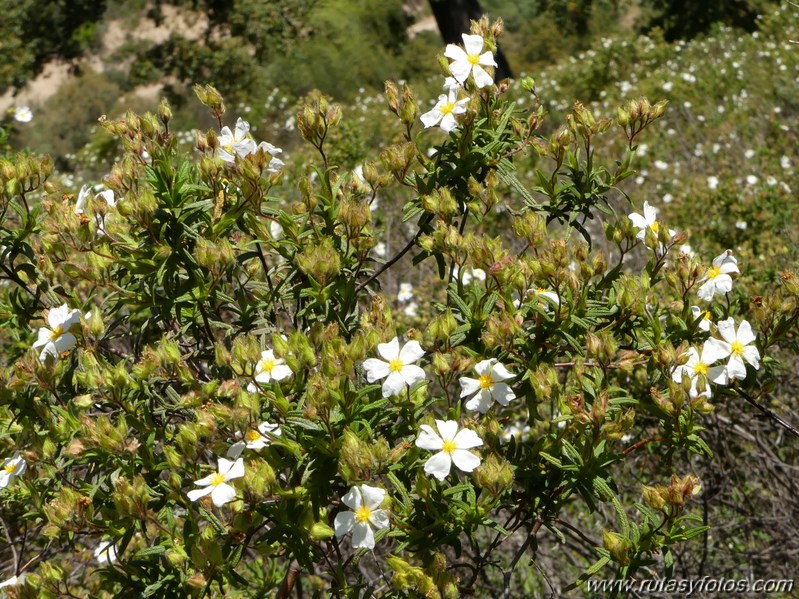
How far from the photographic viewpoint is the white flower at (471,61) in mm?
1855

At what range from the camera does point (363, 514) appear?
1.48 metres

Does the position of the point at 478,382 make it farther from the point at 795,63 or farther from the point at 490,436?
the point at 795,63

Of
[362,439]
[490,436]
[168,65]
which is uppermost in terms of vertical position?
[362,439]

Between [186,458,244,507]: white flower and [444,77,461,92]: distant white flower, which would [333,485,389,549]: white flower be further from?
[444,77,461,92]: distant white flower

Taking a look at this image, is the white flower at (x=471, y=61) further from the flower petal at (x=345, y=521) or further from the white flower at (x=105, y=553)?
the white flower at (x=105, y=553)

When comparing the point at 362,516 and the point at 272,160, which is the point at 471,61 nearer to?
the point at 272,160

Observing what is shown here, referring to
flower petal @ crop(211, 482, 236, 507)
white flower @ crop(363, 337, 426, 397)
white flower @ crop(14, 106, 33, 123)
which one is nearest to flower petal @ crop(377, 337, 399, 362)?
white flower @ crop(363, 337, 426, 397)

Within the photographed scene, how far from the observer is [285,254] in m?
1.83

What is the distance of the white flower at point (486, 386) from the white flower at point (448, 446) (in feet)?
0.33

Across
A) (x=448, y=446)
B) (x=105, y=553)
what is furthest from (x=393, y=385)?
(x=105, y=553)

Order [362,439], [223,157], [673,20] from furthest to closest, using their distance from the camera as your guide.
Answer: [673,20], [223,157], [362,439]

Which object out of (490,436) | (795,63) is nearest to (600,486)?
(490,436)

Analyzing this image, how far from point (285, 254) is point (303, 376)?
0.31 metres

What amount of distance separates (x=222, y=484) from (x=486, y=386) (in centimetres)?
56
